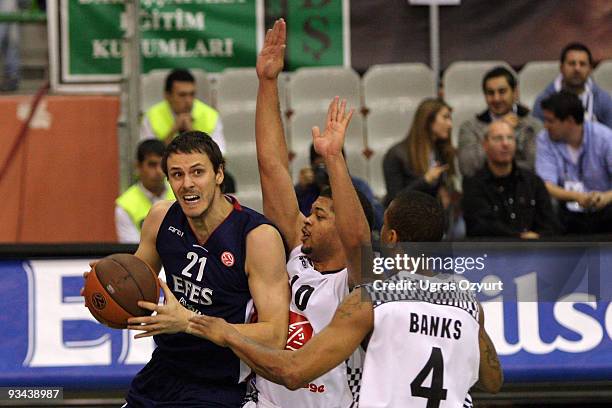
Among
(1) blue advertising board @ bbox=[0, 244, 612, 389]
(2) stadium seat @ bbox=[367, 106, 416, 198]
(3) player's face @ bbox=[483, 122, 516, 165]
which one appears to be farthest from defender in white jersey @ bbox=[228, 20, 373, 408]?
(2) stadium seat @ bbox=[367, 106, 416, 198]

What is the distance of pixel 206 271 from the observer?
637 cm

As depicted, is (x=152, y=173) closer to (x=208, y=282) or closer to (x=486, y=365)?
(x=208, y=282)

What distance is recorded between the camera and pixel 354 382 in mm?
6504

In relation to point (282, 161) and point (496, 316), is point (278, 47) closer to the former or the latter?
point (282, 161)

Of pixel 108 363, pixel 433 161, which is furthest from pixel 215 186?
pixel 433 161

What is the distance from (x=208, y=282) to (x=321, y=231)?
0.61 meters

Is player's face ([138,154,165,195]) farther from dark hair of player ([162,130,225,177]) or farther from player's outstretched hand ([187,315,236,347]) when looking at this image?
player's outstretched hand ([187,315,236,347])

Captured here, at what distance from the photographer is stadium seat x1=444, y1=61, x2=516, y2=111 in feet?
37.4

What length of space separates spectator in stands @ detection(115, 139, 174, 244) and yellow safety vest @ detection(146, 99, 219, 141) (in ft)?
1.78

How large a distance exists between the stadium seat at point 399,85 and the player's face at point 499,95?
3.02 ft

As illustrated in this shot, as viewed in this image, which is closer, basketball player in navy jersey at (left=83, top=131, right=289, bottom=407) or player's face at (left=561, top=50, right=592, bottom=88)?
basketball player in navy jersey at (left=83, top=131, right=289, bottom=407)

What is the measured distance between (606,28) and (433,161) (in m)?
2.78

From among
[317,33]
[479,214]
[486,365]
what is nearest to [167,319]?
[486,365]

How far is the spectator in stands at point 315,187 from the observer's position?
909 cm
